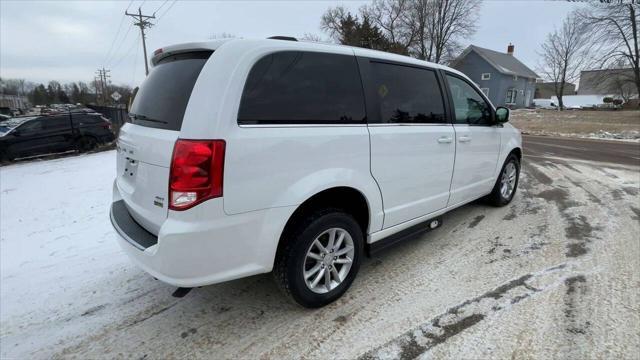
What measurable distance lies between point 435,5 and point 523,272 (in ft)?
131

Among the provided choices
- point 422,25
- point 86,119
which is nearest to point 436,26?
point 422,25

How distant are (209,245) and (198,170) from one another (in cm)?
44

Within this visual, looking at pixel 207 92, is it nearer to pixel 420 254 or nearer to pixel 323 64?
pixel 323 64

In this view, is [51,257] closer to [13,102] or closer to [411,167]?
[411,167]

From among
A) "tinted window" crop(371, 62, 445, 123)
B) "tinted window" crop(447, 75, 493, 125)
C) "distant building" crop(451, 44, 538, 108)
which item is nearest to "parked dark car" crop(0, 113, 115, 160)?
"tinted window" crop(371, 62, 445, 123)

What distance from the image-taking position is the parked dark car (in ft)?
35.0

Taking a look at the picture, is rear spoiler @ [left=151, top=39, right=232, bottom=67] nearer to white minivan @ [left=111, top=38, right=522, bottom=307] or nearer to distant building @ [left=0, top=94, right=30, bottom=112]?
white minivan @ [left=111, top=38, right=522, bottom=307]

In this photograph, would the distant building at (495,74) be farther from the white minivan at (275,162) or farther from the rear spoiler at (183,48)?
the rear spoiler at (183,48)

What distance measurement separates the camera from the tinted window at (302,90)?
81.4 inches

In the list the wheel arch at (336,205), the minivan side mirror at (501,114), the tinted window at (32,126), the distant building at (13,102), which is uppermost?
the distant building at (13,102)

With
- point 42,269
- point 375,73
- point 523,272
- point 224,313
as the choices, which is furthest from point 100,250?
point 523,272

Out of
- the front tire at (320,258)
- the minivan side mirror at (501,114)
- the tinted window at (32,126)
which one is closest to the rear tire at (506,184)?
the minivan side mirror at (501,114)

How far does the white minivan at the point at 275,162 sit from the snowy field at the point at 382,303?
357mm

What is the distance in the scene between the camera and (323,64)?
7.91ft
